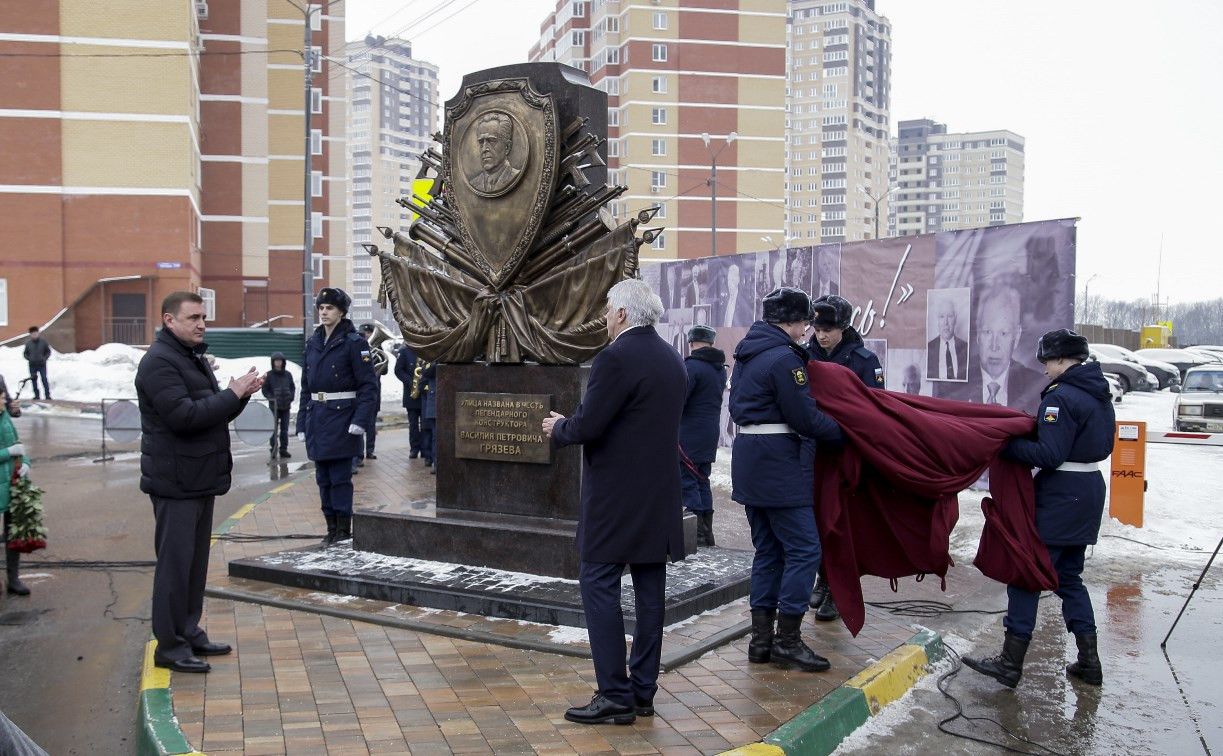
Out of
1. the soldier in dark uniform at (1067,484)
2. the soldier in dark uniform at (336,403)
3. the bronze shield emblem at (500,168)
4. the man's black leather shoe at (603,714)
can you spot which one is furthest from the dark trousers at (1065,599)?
the soldier in dark uniform at (336,403)

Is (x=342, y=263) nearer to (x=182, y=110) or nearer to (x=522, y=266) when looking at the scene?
(x=182, y=110)

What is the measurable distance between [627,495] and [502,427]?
290cm

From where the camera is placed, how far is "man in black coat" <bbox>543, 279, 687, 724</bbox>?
4.87m

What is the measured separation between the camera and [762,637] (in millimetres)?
5859

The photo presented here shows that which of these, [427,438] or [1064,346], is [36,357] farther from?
[1064,346]

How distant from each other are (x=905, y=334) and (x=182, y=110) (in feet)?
112

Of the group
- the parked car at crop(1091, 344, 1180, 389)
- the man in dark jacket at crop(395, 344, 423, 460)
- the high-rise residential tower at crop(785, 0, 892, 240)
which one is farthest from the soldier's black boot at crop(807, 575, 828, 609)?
the high-rise residential tower at crop(785, 0, 892, 240)

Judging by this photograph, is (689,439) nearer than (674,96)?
Yes

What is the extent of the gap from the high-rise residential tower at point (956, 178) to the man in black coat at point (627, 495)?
161917 mm

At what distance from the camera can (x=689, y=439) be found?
30.8ft

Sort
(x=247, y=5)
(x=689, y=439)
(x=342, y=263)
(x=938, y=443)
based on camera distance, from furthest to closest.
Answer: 1. (x=342, y=263)
2. (x=247, y=5)
3. (x=689, y=439)
4. (x=938, y=443)

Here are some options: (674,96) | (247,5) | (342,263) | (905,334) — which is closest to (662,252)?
(674,96)

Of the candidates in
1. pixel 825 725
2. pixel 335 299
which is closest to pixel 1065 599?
pixel 825 725

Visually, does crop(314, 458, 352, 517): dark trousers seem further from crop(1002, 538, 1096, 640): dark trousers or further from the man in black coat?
crop(1002, 538, 1096, 640): dark trousers
